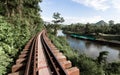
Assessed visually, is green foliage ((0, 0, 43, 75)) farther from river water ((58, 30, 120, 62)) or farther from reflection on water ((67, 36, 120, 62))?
reflection on water ((67, 36, 120, 62))

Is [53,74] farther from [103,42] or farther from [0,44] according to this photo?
[103,42]

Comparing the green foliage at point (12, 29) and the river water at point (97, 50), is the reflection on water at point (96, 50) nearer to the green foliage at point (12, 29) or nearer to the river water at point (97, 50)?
the river water at point (97, 50)

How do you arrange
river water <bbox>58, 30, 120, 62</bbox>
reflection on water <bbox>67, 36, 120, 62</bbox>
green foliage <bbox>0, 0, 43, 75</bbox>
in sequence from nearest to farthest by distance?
1. green foliage <bbox>0, 0, 43, 75</bbox>
2. river water <bbox>58, 30, 120, 62</bbox>
3. reflection on water <bbox>67, 36, 120, 62</bbox>

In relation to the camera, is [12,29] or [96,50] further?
[96,50]

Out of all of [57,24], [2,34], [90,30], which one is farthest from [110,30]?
[2,34]

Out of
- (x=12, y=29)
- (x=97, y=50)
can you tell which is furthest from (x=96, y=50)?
(x=12, y=29)

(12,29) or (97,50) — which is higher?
(12,29)

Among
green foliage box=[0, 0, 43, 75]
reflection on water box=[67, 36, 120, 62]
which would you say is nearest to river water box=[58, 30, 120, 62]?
reflection on water box=[67, 36, 120, 62]

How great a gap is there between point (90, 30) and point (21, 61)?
340 feet

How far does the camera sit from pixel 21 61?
270 inches

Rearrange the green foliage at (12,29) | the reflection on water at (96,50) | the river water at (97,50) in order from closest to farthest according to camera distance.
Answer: the green foliage at (12,29), the river water at (97,50), the reflection on water at (96,50)

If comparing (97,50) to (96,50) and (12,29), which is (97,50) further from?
(12,29)

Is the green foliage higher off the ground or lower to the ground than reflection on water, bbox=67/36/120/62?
higher

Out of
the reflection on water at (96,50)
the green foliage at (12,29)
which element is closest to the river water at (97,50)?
the reflection on water at (96,50)
